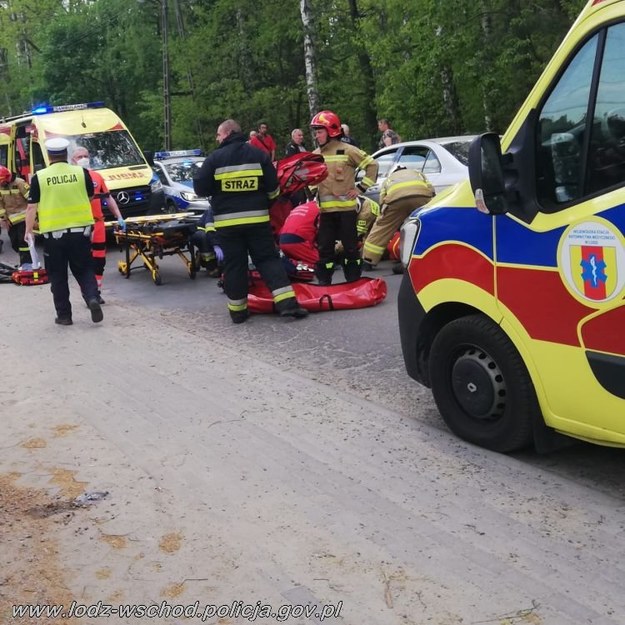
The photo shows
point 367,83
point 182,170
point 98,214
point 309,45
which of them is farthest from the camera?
point 367,83

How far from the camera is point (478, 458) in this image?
15.4 ft

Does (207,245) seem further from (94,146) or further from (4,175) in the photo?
(94,146)

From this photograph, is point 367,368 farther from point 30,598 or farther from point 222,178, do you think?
point 30,598

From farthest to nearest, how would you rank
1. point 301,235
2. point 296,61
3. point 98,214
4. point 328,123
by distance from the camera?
point 296,61
point 98,214
point 301,235
point 328,123

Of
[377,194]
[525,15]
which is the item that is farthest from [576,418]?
[525,15]

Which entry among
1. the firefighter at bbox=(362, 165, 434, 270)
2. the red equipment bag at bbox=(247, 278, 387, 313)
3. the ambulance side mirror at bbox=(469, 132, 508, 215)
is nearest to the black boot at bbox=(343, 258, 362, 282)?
the red equipment bag at bbox=(247, 278, 387, 313)

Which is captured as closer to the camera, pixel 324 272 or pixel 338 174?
pixel 338 174

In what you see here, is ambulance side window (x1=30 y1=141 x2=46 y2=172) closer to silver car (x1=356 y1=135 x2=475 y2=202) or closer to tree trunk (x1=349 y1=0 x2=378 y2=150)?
silver car (x1=356 y1=135 x2=475 y2=202)

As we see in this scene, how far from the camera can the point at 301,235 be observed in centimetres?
971

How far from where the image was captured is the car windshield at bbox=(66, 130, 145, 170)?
16.9 m

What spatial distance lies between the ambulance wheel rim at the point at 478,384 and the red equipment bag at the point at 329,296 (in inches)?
162

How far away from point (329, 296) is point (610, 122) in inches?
210

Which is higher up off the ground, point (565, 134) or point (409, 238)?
point (565, 134)

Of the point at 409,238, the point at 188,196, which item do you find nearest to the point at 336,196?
the point at 409,238
